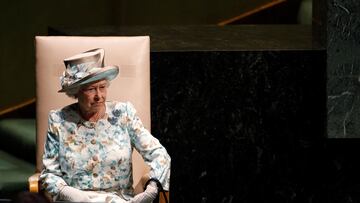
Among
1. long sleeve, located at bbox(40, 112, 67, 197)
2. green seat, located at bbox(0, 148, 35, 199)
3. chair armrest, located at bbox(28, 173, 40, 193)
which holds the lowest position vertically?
green seat, located at bbox(0, 148, 35, 199)

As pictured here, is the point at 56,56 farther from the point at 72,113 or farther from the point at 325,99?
the point at 325,99

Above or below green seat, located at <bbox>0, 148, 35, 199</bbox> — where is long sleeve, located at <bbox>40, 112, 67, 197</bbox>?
above

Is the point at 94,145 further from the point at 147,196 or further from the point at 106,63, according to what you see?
the point at 106,63

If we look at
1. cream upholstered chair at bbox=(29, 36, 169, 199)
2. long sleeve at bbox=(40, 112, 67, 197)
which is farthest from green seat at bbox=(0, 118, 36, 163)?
long sleeve at bbox=(40, 112, 67, 197)

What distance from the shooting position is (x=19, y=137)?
6.55 metres

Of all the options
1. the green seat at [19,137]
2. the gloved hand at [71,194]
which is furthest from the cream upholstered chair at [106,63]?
the green seat at [19,137]

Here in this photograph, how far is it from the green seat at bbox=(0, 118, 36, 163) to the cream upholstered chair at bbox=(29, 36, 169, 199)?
1.40 meters

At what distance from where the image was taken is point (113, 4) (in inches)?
297

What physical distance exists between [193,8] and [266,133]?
7.87ft

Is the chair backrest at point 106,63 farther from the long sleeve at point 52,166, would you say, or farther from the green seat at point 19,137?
the green seat at point 19,137

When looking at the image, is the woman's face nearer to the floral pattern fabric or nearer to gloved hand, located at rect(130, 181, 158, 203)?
the floral pattern fabric

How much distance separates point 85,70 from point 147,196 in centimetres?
54

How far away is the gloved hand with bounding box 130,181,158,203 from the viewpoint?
4566 millimetres

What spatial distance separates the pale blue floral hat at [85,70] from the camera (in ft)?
15.0
